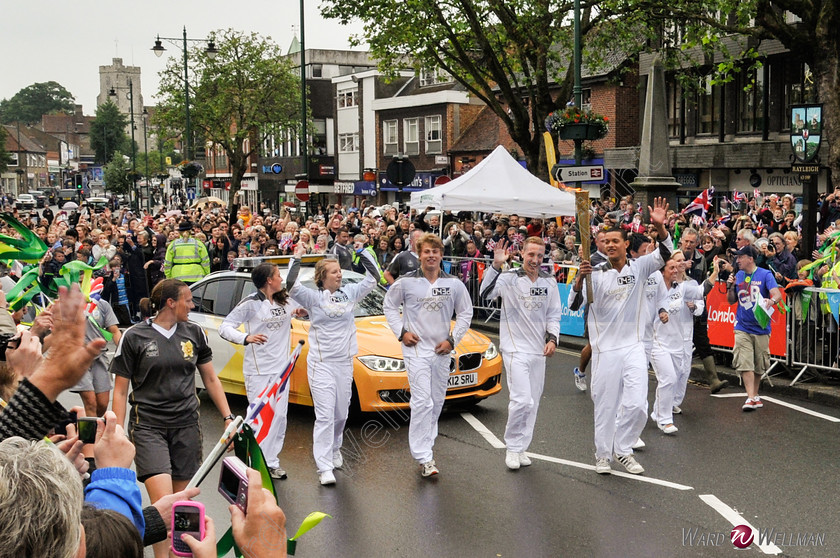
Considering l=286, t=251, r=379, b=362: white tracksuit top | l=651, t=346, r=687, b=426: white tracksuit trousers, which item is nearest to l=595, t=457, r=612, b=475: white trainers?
l=651, t=346, r=687, b=426: white tracksuit trousers

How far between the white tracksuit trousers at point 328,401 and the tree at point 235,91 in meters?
38.9

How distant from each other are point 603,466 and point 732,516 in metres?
1.32

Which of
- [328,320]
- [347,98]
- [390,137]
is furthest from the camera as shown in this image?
[347,98]

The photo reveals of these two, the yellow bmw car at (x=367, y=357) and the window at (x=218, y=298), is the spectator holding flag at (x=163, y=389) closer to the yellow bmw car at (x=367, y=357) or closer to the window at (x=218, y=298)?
the yellow bmw car at (x=367, y=357)

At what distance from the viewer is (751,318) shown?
32.9 ft

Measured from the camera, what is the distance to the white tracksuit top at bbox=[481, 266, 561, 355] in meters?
7.93

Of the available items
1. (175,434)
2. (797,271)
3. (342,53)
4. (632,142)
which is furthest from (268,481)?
(342,53)

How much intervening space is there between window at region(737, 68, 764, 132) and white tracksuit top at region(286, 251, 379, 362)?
24.5 metres

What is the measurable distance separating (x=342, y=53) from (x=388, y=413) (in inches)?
2383

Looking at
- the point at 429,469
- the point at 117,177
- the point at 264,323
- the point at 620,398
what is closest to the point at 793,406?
the point at 620,398

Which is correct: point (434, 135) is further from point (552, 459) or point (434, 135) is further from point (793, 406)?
point (552, 459)

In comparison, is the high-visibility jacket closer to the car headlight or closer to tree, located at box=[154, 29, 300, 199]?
the car headlight

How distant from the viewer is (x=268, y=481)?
402 cm

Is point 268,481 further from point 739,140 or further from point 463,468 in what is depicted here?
point 739,140
